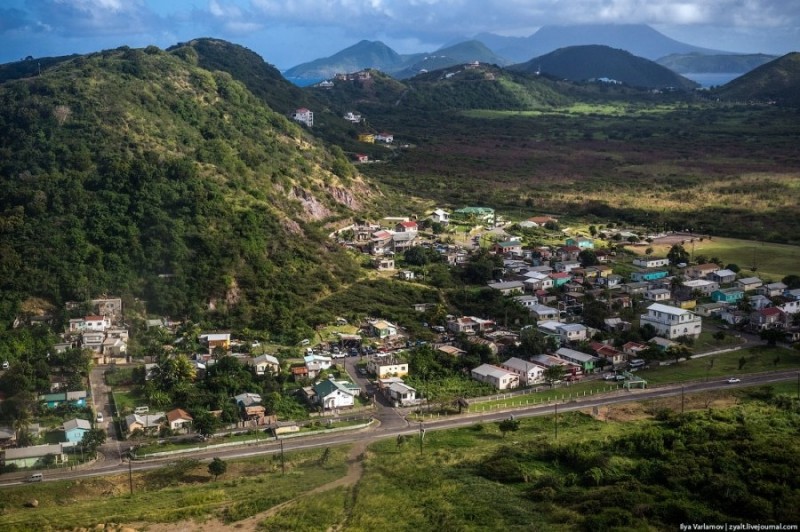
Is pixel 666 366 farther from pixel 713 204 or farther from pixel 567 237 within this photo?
pixel 713 204

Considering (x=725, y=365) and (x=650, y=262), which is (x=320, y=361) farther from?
(x=650, y=262)

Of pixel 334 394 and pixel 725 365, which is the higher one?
pixel 334 394

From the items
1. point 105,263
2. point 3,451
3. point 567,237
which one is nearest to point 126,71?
point 105,263

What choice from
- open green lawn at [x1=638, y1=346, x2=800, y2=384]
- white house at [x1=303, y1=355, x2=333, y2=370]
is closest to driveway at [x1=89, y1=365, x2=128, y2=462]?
white house at [x1=303, y1=355, x2=333, y2=370]

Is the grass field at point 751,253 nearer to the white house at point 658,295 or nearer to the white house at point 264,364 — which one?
the white house at point 658,295

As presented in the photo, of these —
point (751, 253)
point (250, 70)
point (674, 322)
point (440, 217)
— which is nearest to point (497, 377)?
point (674, 322)

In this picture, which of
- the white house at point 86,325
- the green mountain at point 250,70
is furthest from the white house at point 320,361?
the green mountain at point 250,70

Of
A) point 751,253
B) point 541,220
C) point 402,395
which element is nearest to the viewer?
point 402,395
